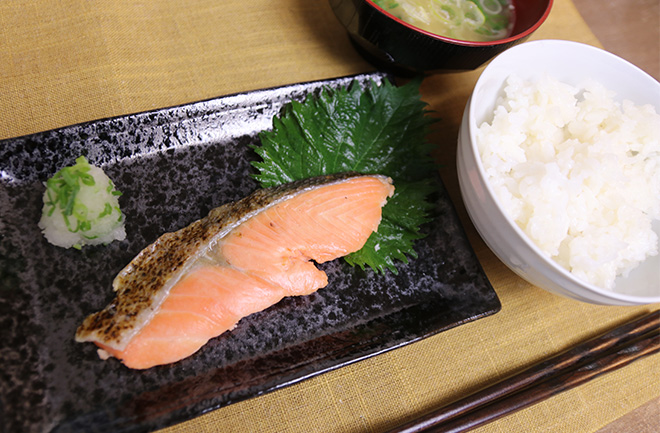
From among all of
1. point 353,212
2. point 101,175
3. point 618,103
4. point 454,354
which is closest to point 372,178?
point 353,212

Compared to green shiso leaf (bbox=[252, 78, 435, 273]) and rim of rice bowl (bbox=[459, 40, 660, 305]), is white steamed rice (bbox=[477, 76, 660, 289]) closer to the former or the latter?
rim of rice bowl (bbox=[459, 40, 660, 305])

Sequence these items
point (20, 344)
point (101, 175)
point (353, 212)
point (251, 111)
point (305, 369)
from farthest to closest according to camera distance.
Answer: point (251, 111), point (353, 212), point (101, 175), point (305, 369), point (20, 344)

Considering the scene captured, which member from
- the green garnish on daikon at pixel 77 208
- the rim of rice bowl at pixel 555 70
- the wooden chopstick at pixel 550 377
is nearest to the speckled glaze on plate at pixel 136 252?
the green garnish on daikon at pixel 77 208

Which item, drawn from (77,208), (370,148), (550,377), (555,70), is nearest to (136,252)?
(77,208)

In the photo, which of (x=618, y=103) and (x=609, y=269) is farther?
(x=618, y=103)

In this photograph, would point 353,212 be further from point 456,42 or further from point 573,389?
point 573,389

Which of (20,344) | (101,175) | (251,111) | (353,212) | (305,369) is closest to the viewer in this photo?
(20,344)

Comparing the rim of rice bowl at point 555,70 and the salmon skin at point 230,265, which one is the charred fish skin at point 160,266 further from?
the rim of rice bowl at point 555,70
